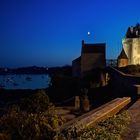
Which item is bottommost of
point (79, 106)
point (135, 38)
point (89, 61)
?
point (79, 106)

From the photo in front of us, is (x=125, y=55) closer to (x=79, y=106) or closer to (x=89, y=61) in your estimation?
(x=89, y=61)

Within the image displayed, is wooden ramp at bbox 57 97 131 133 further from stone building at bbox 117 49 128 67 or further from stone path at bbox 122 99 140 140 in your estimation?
stone building at bbox 117 49 128 67

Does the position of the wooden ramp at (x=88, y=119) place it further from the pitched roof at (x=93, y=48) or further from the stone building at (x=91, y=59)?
the pitched roof at (x=93, y=48)

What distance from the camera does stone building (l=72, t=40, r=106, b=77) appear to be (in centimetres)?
5868

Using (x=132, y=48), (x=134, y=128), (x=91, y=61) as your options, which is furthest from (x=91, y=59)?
(x=134, y=128)

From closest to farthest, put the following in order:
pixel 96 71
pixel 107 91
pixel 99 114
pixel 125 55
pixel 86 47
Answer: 1. pixel 99 114
2. pixel 107 91
3. pixel 96 71
4. pixel 86 47
5. pixel 125 55

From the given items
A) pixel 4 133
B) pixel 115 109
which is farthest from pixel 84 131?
pixel 115 109

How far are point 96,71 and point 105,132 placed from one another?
49894 mm

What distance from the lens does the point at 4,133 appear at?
26.4 feet

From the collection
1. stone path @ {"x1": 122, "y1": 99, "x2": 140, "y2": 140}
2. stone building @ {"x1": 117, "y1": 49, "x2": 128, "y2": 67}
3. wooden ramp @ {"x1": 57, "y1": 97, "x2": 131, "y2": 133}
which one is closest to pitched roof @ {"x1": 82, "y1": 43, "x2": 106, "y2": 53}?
stone building @ {"x1": 117, "y1": 49, "x2": 128, "y2": 67}

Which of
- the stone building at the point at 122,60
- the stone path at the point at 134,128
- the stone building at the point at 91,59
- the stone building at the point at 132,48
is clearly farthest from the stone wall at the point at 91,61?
the stone path at the point at 134,128

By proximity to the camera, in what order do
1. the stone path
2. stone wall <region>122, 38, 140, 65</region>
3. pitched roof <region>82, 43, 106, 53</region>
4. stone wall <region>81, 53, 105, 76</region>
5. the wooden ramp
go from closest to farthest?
1. the stone path
2. the wooden ramp
3. stone wall <region>81, 53, 105, 76</region>
4. pitched roof <region>82, 43, 106, 53</region>
5. stone wall <region>122, 38, 140, 65</region>

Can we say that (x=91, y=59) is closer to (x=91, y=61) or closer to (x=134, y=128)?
(x=91, y=61)

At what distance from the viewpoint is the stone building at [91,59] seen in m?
58.7
